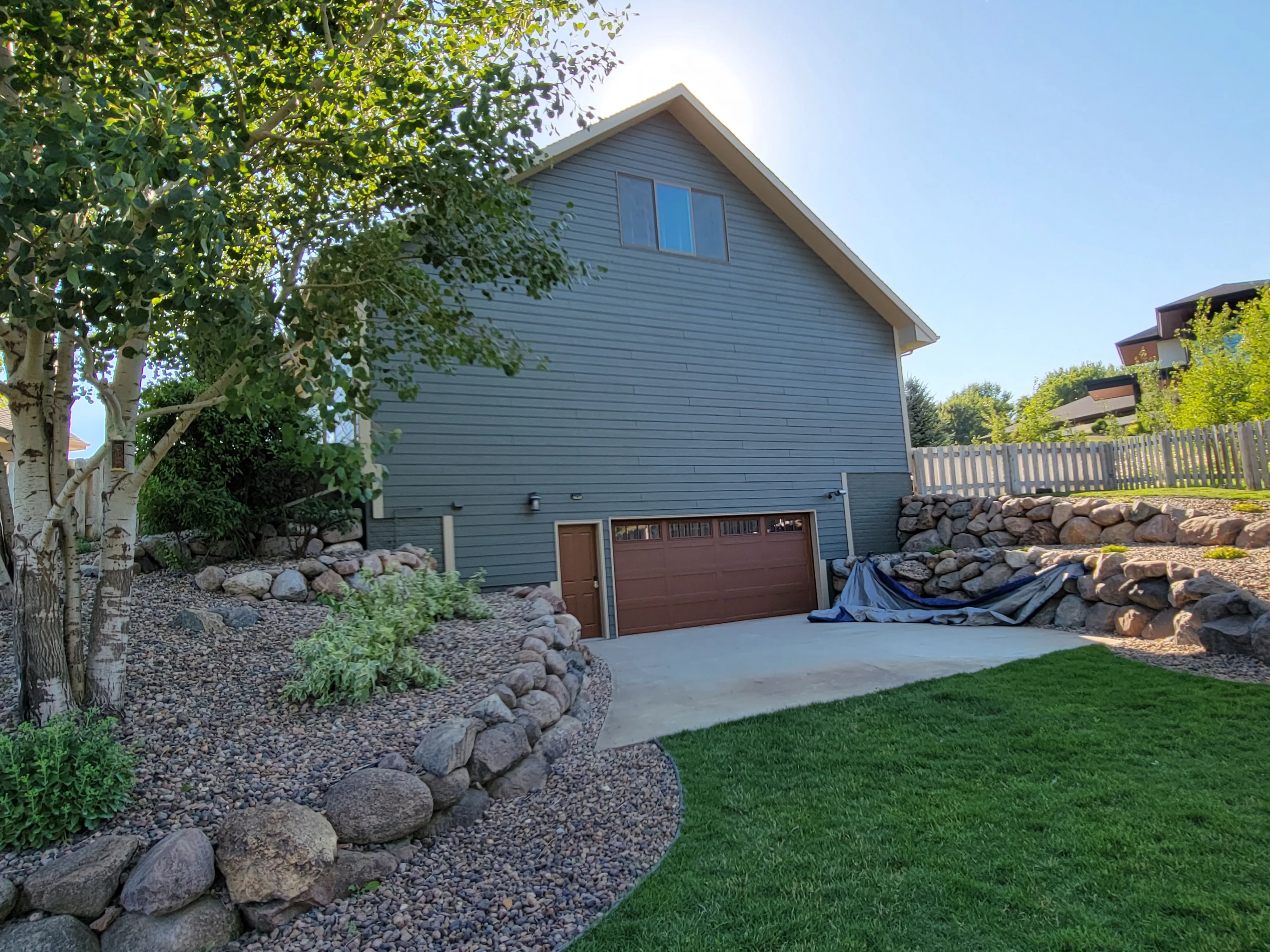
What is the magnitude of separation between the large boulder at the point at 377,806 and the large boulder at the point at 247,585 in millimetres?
3481

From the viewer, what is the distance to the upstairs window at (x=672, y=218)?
1045cm

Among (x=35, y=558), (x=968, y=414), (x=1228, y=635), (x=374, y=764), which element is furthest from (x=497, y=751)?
(x=968, y=414)

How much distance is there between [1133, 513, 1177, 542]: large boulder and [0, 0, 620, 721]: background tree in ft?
26.7

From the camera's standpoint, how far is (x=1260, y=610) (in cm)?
615

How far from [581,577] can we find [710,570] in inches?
80.5

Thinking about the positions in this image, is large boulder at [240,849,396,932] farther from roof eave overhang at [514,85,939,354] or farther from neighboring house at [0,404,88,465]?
roof eave overhang at [514,85,939,354]

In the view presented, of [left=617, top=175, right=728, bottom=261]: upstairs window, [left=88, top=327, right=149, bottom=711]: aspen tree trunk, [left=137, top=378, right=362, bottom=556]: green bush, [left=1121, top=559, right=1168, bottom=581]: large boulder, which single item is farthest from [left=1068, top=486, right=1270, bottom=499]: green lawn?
[left=88, top=327, right=149, bottom=711]: aspen tree trunk

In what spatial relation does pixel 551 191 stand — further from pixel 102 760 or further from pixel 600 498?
pixel 102 760

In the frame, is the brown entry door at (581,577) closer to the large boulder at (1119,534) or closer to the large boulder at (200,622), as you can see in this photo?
the large boulder at (200,622)

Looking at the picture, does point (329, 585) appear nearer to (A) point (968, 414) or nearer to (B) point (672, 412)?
(B) point (672, 412)

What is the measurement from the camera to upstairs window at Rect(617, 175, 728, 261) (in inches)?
Result: 412

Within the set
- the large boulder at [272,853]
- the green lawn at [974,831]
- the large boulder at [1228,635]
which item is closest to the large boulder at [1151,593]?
the large boulder at [1228,635]

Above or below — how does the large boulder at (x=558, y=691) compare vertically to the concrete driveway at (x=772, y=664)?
above

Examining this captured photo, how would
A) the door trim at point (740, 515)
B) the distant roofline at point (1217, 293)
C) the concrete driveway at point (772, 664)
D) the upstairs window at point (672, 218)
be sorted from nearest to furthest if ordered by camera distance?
the concrete driveway at point (772, 664)
the door trim at point (740, 515)
the upstairs window at point (672, 218)
the distant roofline at point (1217, 293)
